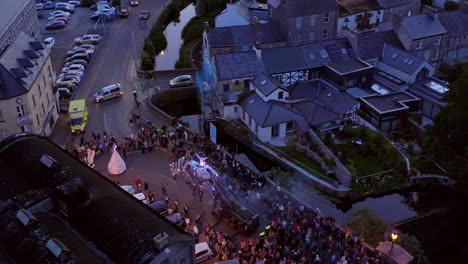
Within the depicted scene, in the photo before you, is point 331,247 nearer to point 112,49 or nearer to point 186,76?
point 186,76

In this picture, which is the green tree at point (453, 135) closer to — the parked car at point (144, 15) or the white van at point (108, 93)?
the white van at point (108, 93)

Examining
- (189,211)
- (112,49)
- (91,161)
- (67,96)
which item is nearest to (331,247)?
(189,211)

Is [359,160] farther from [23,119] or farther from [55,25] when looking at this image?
[55,25]

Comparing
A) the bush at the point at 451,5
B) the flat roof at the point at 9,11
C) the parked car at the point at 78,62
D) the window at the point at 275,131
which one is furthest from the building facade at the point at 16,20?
the bush at the point at 451,5

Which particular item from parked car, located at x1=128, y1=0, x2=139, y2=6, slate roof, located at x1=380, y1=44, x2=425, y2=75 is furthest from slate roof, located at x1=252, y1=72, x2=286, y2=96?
parked car, located at x1=128, y1=0, x2=139, y2=6

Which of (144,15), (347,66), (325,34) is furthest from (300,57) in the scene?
(144,15)

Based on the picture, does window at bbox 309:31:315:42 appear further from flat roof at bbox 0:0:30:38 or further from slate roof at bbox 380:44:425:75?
flat roof at bbox 0:0:30:38

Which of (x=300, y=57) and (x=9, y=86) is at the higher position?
(x=9, y=86)
